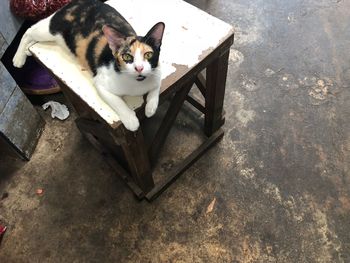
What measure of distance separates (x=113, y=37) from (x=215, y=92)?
2.06 ft

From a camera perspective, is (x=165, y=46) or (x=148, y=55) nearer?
(x=148, y=55)

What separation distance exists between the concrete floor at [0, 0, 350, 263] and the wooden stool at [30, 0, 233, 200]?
18cm

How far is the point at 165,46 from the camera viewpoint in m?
1.23

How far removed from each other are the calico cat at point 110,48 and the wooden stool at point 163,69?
0.04 m

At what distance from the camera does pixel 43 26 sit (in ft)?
3.99

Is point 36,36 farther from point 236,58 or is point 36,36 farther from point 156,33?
point 236,58

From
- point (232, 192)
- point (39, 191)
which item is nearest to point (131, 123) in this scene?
point (232, 192)

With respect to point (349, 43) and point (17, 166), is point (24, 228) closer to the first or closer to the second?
point (17, 166)

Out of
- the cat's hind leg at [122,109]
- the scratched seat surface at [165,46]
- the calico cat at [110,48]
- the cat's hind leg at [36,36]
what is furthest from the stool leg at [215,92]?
the cat's hind leg at [36,36]

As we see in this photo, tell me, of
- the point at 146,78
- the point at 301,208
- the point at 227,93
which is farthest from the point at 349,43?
the point at 146,78

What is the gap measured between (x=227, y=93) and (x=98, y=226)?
101 cm

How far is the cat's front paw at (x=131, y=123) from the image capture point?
1.03 meters

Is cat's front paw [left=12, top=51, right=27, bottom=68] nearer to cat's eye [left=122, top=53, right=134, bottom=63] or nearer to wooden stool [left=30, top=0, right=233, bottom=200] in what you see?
wooden stool [left=30, top=0, right=233, bottom=200]

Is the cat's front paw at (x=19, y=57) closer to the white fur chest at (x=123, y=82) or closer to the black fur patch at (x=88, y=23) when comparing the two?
the black fur patch at (x=88, y=23)
